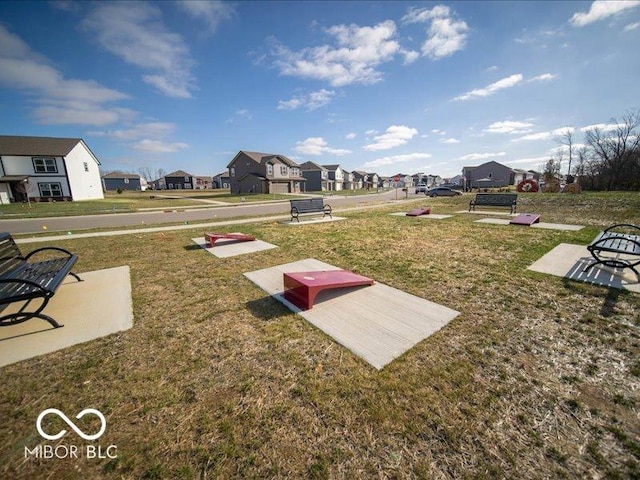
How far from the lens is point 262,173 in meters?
49.4

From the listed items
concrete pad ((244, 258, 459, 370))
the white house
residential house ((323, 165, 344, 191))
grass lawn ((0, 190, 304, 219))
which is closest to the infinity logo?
concrete pad ((244, 258, 459, 370))

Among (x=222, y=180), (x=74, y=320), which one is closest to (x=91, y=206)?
(x=74, y=320)

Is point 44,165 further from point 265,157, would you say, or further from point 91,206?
point 265,157

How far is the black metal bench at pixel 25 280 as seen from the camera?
367 cm

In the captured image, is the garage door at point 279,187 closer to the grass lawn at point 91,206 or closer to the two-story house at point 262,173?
the two-story house at point 262,173

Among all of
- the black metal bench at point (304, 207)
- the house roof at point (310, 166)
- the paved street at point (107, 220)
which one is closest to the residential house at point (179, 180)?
the house roof at point (310, 166)

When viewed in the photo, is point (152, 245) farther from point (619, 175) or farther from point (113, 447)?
point (619, 175)

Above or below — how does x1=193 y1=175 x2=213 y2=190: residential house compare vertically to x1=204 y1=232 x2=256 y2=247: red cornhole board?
above

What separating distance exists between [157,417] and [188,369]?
65cm

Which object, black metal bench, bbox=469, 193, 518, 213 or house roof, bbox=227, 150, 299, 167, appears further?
house roof, bbox=227, 150, 299, 167

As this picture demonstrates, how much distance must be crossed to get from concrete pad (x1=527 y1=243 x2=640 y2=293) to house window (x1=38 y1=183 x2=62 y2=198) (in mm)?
50244

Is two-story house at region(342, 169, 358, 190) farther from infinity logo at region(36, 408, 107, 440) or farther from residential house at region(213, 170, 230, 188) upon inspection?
infinity logo at region(36, 408, 107, 440)

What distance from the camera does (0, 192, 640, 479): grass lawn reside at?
2104 mm

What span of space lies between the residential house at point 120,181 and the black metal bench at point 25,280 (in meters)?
103
